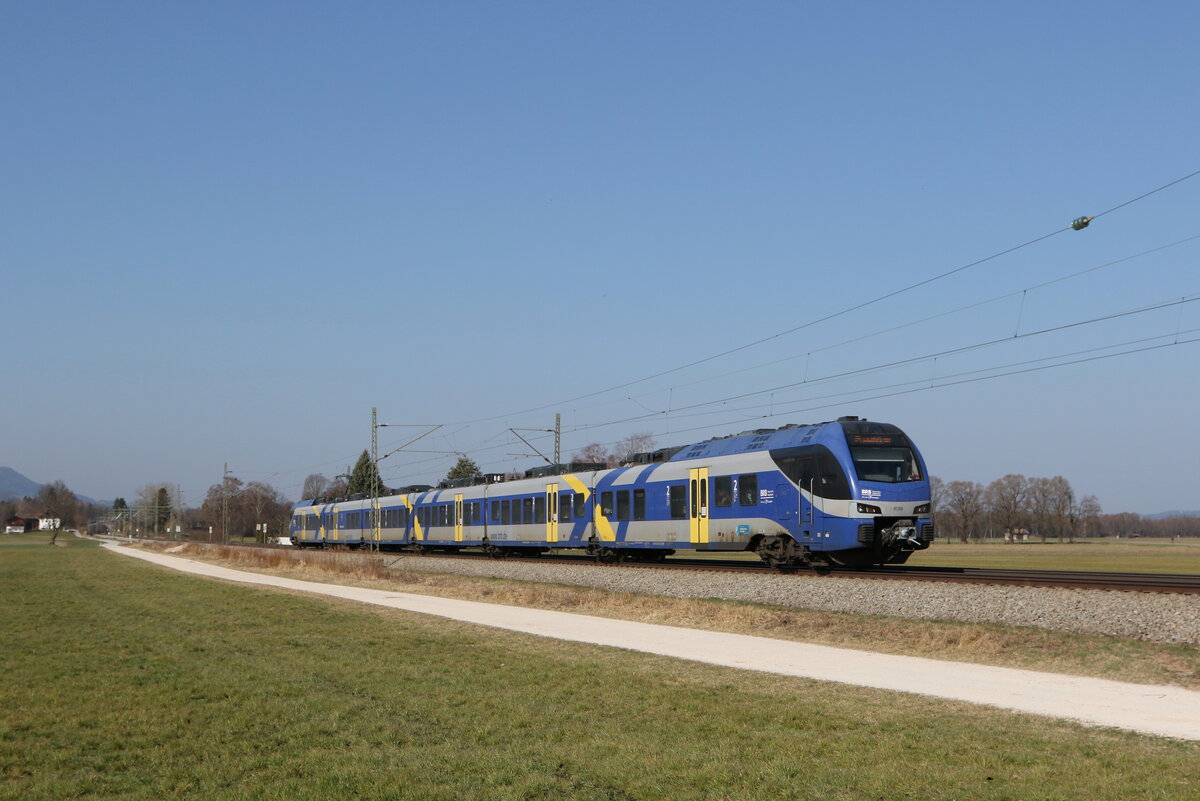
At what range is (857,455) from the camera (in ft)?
86.9

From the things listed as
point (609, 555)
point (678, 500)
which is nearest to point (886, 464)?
point (678, 500)

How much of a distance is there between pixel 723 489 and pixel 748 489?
132cm

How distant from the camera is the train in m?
26.4

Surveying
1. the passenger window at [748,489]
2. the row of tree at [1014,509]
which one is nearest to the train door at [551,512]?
the passenger window at [748,489]

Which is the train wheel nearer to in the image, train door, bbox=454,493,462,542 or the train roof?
the train roof

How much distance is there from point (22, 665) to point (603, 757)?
10073 mm

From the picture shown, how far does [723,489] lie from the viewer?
3078 centimetres

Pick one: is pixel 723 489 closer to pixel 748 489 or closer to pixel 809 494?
pixel 748 489

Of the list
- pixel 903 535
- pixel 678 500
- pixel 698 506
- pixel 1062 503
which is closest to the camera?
pixel 903 535

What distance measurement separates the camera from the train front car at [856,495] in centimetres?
2612

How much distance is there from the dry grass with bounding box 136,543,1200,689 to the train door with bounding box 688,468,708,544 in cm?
413

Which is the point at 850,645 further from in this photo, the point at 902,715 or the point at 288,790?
the point at 288,790

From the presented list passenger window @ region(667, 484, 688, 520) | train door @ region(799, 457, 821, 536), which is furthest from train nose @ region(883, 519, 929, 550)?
passenger window @ region(667, 484, 688, 520)

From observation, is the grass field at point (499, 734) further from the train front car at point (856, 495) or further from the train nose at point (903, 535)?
the train nose at point (903, 535)
